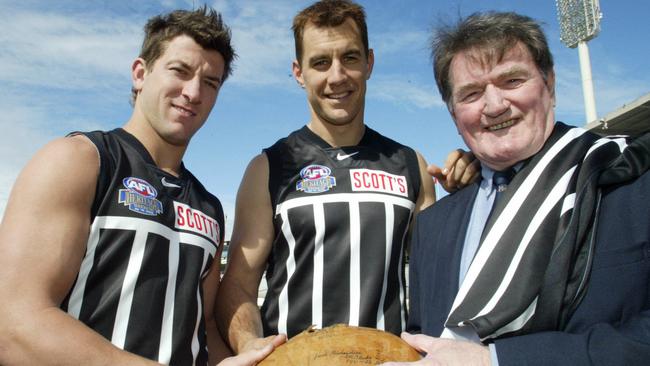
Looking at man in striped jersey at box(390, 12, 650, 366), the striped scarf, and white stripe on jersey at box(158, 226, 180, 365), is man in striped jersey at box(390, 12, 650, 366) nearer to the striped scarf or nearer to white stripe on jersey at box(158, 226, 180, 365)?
the striped scarf

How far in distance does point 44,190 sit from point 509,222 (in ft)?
7.14

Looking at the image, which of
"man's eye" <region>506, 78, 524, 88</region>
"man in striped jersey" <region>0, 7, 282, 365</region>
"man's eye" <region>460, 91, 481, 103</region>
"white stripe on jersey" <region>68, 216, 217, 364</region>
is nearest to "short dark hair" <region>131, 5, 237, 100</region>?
"man in striped jersey" <region>0, 7, 282, 365</region>

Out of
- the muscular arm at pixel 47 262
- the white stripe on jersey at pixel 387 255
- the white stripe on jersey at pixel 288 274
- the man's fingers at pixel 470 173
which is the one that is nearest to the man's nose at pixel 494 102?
the man's fingers at pixel 470 173

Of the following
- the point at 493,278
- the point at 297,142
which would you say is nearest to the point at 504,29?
the point at 493,278

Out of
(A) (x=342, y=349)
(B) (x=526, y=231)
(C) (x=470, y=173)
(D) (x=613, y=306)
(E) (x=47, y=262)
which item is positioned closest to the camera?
(D) (x=613, y=306)

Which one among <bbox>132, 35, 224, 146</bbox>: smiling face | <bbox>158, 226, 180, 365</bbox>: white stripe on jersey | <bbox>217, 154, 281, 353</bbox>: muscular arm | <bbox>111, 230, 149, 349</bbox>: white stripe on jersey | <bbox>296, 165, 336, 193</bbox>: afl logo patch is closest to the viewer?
<bbox>111, 230, 149, 349</bbox>: white stripe on jersey

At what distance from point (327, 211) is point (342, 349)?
136 centimetres

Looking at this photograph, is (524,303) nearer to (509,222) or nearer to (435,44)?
(509,222)

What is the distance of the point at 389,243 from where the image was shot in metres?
3.48

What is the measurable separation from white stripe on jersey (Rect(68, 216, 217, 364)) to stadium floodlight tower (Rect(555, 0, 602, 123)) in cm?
4357

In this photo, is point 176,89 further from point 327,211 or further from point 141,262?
point 327,211

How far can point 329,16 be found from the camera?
12.0ft

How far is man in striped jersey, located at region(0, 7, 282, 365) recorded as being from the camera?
2.49 meters

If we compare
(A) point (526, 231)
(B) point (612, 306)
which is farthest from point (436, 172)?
(B) point (612, 306)
